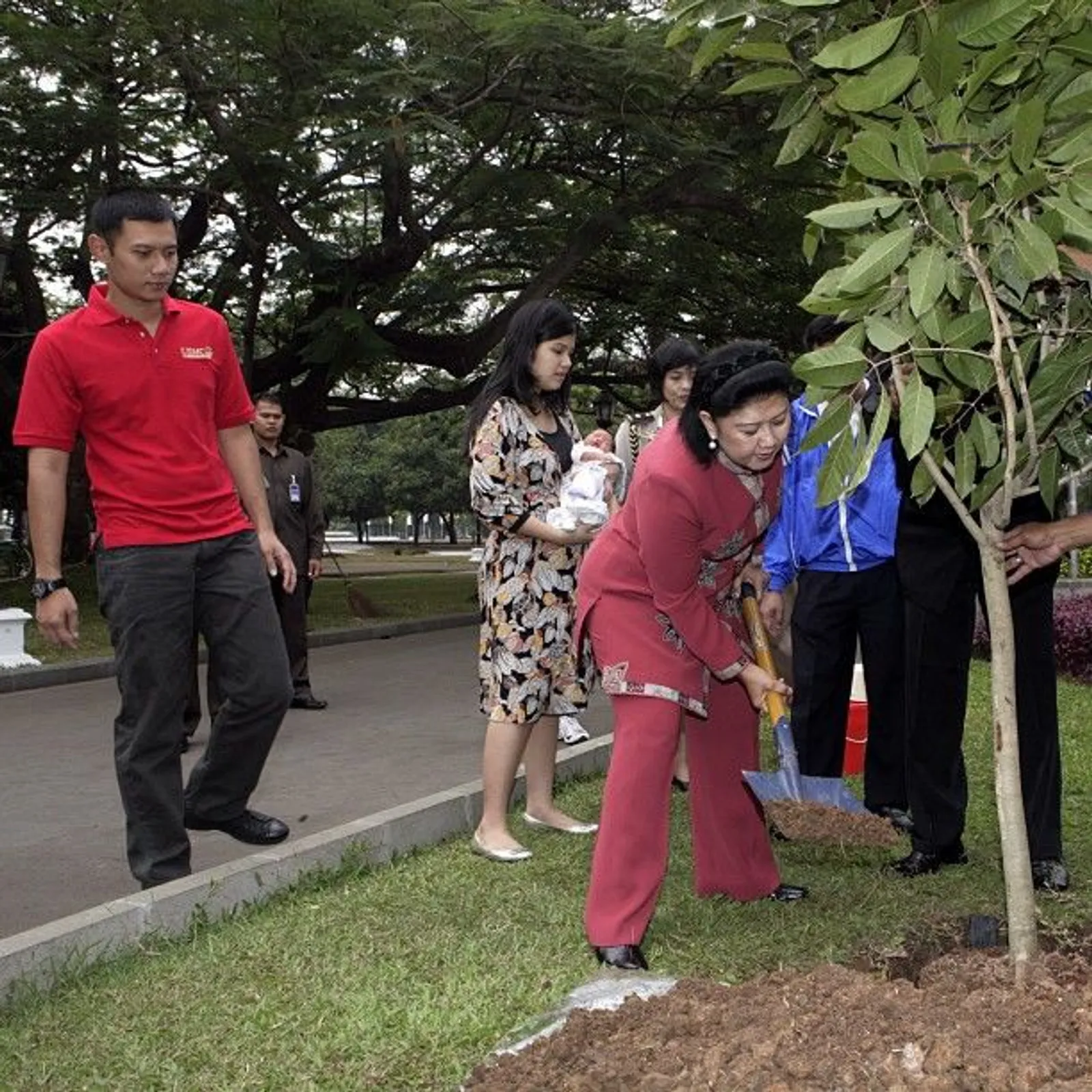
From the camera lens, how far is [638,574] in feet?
12.8

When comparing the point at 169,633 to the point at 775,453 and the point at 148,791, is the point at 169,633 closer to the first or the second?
the point at 148,791

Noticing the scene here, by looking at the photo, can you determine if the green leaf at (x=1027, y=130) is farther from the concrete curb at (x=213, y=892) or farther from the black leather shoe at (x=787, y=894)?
the concrete curb at (x=213, y=892)

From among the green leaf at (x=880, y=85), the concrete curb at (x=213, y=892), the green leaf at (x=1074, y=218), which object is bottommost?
the concrete curb at (x=213, y=892)

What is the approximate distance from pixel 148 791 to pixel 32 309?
16298mm

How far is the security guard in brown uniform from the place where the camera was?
8773mm

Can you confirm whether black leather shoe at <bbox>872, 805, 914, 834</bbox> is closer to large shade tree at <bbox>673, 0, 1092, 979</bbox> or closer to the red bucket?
the red bucket

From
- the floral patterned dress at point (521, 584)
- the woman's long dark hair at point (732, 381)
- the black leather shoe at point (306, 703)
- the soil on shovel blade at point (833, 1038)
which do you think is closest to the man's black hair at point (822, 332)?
the floral patterned dress at point (521, 584)

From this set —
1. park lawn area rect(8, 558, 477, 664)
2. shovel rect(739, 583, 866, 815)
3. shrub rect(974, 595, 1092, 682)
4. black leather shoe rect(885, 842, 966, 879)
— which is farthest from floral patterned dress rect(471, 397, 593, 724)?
shrub rect(974, 595, 1092, 682)

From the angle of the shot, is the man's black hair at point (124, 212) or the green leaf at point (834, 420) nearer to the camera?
the green leaf at point (834, 420)

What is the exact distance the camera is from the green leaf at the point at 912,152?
8.87 ft

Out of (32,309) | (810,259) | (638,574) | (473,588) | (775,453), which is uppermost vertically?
(32,309)

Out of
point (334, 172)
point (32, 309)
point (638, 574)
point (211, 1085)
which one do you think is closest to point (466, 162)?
point (334, 172)

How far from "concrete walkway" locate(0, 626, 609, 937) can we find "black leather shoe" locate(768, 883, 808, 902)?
5.71ft

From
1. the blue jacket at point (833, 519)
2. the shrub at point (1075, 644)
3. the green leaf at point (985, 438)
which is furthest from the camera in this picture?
the shrub at point (1075, 644)
